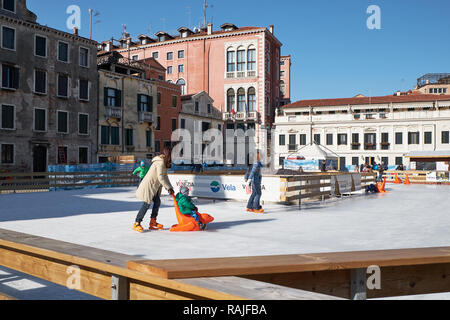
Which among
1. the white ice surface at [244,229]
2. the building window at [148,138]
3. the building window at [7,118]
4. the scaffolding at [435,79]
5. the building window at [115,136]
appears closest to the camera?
the white ice surface at [244,229]

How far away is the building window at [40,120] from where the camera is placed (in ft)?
101

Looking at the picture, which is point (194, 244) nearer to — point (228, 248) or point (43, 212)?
point (228, 248)

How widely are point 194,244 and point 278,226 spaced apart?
10.1ft

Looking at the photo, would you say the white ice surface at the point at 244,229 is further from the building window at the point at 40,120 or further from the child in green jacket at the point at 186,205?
the building window at the point at 40,120

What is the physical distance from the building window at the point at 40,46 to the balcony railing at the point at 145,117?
1073cm

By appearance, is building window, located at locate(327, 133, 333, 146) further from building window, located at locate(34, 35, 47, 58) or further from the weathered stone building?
building window, located at locate(34, 35, 47, 58)

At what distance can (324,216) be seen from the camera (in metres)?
12.1

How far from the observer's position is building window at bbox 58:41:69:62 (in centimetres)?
3256

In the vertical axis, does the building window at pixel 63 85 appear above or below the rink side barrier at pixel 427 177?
above

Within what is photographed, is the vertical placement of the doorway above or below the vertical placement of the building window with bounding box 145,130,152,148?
below

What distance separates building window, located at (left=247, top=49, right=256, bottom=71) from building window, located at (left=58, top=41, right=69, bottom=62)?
92.2 ft

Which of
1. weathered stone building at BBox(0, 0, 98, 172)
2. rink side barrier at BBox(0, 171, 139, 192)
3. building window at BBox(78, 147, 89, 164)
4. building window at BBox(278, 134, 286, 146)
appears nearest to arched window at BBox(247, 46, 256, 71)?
building window at BBox(278, 134, 286, 146)

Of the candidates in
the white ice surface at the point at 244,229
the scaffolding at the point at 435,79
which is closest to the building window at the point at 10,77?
the white ice surface at the point at 244,229

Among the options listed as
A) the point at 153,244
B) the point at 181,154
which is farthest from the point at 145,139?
the point at 153,244
